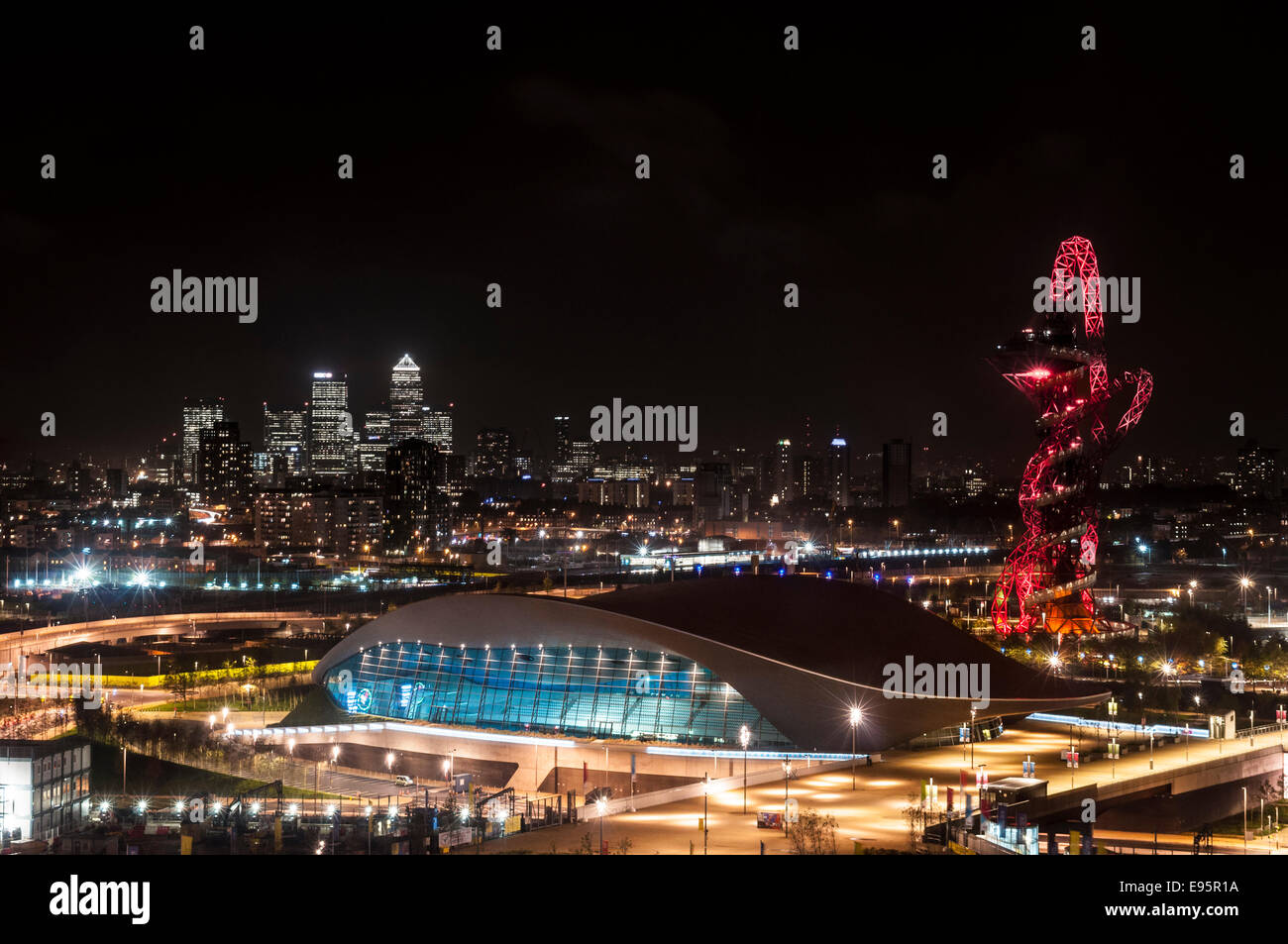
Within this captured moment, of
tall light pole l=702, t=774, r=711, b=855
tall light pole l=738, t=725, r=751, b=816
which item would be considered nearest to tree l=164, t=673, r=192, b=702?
tall light pole l=738, t=725, r=751, b=816

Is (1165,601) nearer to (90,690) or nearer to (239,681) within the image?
(239,681)

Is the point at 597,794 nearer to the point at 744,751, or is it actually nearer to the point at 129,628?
the point at 744,751

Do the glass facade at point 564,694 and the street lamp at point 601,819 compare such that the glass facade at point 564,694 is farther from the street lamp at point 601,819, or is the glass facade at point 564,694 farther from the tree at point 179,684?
the tree at point 179,684

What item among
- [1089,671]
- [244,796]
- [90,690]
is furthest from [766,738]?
[90,690]

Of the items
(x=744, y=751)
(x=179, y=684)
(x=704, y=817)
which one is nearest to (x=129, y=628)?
(x=179, y=684)

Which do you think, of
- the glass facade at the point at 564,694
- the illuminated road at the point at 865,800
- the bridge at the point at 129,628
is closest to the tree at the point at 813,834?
the illuminated road at the point at 865,800
